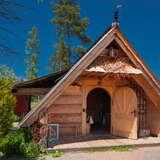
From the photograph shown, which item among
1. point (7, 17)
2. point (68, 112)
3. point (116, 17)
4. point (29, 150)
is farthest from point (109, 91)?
point (7, 17)

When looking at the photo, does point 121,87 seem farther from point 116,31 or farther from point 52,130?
point 52,130

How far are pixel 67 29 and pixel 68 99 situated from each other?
21.8 meters

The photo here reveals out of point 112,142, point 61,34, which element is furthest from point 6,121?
point 61,34

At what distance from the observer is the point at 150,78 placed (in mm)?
11734

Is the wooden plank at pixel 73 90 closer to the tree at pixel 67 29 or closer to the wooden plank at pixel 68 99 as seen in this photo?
the wooden plank at pixel 68 99

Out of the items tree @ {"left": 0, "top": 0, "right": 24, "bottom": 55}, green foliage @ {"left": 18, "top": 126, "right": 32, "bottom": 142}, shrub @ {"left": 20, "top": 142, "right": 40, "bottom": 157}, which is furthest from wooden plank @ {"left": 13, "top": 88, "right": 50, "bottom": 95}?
tree @ {"left": 0, "top": 0, "right": 24, "bottom": 55}

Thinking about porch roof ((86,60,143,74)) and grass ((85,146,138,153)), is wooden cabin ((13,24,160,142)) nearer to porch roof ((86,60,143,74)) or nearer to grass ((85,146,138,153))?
porch roof ((86,60,143,74))

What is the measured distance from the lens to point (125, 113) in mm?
12383

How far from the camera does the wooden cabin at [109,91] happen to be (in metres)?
10.6

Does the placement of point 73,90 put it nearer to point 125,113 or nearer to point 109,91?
point 109,91

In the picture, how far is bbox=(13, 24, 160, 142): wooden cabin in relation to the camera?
1062 centimetres

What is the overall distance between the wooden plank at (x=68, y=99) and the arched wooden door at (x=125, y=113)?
1.60m

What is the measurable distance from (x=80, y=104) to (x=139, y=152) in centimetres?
305

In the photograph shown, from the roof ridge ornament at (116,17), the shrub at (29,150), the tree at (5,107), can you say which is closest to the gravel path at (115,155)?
the shrub at (29,150)
